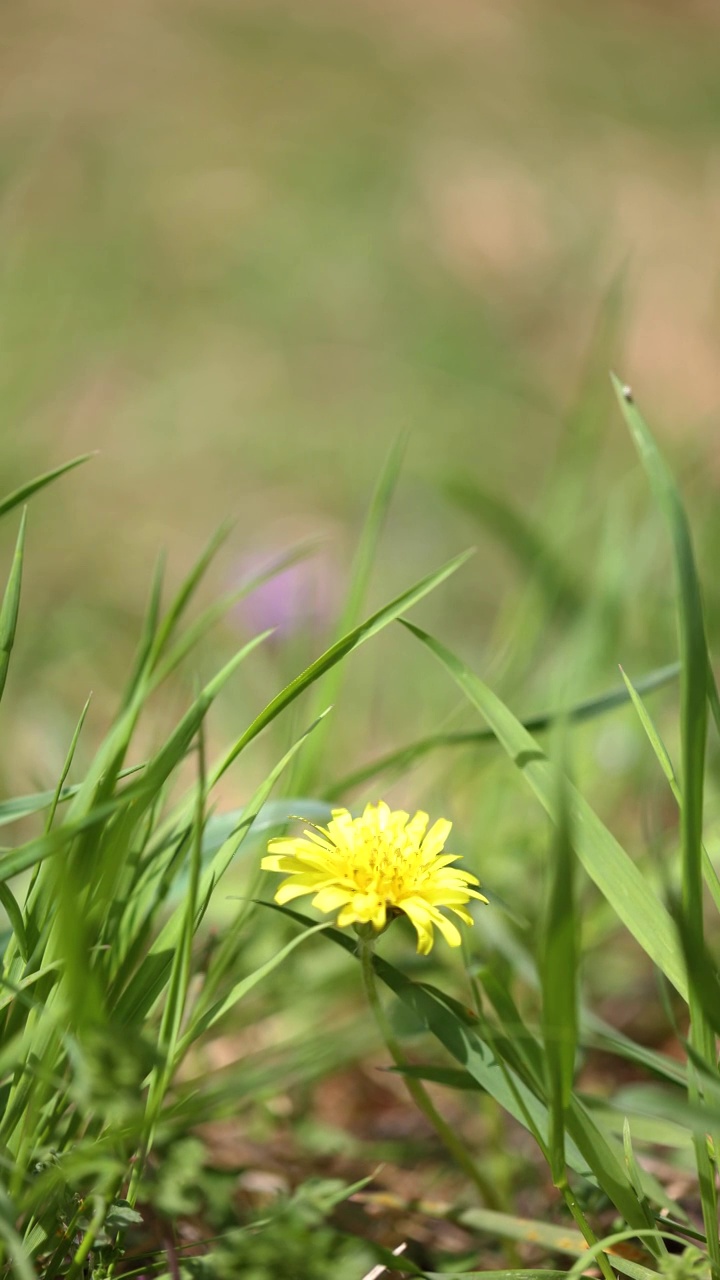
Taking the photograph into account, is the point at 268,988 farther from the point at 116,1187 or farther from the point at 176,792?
the point at 176,792

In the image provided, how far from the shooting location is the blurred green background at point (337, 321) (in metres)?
1.66

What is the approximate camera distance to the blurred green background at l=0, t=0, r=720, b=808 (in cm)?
166

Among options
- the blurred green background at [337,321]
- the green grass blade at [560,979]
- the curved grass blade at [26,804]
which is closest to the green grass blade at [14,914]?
the curved grass blade at [26,804]

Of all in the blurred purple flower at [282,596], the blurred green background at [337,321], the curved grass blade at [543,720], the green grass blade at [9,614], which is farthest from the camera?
the blurred purple flower at [282,596]

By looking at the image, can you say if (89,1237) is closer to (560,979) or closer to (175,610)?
(560,979)

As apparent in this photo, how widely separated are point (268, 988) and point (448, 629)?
3.47ft

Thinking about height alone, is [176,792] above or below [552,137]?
below

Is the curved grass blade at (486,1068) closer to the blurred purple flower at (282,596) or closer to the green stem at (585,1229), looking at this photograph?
the green stem at (585,1229)

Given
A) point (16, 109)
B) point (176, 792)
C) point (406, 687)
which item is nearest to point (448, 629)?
point (406, 687)

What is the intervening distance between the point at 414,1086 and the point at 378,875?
0.64ft

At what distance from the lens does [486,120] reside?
154 inches

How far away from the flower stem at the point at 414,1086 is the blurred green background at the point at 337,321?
2.04 feet

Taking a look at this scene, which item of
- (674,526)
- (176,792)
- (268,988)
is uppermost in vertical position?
(674,526)

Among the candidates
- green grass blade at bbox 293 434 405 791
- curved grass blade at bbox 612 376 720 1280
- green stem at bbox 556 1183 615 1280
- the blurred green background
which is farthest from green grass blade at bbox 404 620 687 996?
the blurred green background
